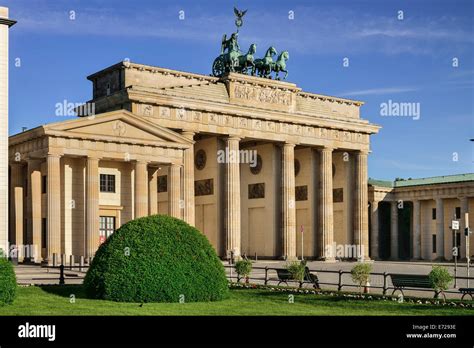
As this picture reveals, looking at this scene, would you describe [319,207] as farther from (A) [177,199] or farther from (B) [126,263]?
(B) [126,263]

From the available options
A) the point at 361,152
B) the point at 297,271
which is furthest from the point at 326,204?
the point at 297,271

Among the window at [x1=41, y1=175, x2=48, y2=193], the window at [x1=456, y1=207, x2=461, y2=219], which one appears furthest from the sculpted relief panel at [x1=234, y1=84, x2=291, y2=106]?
the window at [x1=456, y1=207, x2=461, y2=219]

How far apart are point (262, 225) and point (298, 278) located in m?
43.1

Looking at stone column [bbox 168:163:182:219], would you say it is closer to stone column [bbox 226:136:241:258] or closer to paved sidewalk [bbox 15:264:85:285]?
stone column [bbox 226:136:241:258]

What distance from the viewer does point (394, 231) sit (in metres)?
89.6

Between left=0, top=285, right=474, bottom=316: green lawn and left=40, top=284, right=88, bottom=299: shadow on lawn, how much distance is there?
108mm

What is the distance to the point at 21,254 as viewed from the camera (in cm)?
5284

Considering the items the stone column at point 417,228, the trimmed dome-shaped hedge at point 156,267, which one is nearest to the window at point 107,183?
the trimmed dome-shaped hedge at point 156,267

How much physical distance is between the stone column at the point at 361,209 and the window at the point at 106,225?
32781 millimetres

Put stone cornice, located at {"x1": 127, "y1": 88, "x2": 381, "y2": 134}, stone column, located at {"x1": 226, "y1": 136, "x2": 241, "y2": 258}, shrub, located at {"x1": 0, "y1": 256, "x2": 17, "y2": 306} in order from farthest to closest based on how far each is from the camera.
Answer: stone column, located at {"x1": 226, "y1": 136, "x2": 241, "y2": 258}, stone cornice, located at {"x1": 127, "y1": 88, "x2": 381, "y2": 134}, shrub, located at {"x1": 0, "y1": 256, "x2": 17, "y2": 306}

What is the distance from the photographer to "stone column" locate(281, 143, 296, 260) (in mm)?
72625

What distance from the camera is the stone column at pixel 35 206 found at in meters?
51.6
